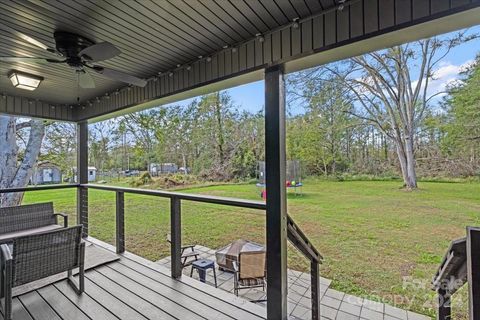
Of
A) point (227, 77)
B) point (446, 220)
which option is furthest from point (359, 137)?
point (227, 77)

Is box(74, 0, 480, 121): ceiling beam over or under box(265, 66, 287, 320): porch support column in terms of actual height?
over

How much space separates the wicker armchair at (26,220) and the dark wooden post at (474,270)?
4.30 meters

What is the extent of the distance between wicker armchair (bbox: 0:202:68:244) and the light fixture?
1.57 metres

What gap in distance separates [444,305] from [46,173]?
23.3 ft

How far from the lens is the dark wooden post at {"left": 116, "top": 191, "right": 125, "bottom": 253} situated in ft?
12.4

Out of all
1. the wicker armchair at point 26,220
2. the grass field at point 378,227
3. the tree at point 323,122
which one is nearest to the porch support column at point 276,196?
the grass field at point 378,227

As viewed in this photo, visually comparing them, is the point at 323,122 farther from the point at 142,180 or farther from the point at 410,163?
the point at 142,180

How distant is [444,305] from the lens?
214cm

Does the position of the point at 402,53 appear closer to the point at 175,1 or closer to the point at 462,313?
the point at 175,1

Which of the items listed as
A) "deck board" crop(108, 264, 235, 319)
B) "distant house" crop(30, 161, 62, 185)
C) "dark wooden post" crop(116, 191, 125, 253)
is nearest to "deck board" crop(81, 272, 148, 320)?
"deck board" crop(108, 264, 235, 319)

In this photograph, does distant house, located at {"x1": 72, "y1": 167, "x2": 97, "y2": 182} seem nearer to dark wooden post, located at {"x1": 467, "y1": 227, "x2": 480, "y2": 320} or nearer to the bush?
the bush

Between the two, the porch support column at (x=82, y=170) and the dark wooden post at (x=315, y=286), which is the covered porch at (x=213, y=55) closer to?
the dark wooden post at (x=315, y=286)

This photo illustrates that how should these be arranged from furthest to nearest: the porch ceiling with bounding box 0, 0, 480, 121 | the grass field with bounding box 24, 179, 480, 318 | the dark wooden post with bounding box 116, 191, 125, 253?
1. the dark wooden post with bounding box 116, 191, 125, 253
2. the grass field with bounding box 24, 179, 480, 318
3. the porch ceiling with bounding box 0, 0, 480, 121

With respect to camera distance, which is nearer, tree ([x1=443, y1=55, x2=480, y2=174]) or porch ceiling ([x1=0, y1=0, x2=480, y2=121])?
porch ceiling ([x1=0, y1=0, x2=480, y2=121])
